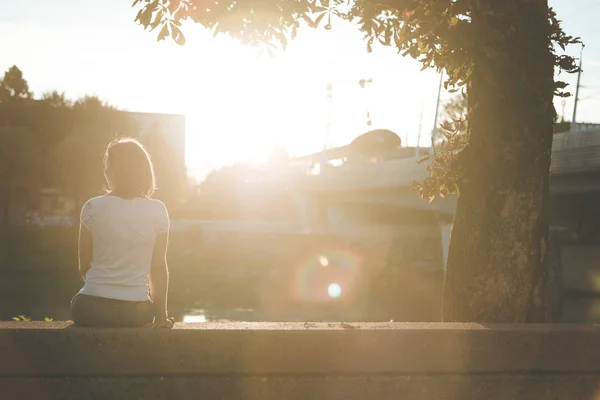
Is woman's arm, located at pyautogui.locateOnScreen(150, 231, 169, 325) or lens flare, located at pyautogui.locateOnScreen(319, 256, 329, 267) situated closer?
woman's arm, located at pyautogui.locateOnScreen(150, 231, 169, 325)

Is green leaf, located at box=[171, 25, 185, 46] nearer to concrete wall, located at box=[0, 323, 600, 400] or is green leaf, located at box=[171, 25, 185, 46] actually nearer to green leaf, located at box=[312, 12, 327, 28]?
green leaf, located at box=[312, 12, 327, 28]

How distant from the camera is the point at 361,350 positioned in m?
4.00

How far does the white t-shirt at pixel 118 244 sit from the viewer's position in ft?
14.1

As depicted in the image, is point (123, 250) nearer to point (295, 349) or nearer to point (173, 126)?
point (295, 349)

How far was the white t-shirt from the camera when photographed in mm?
4293

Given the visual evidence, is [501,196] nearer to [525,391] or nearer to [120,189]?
[525,391]

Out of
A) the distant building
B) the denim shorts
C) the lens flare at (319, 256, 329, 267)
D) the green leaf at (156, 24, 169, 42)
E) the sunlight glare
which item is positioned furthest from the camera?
the distant building

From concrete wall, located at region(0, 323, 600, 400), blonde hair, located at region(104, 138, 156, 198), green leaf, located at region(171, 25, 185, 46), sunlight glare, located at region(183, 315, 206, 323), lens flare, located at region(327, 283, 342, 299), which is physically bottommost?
lens flare, located at region(327, 283, 342, 299)

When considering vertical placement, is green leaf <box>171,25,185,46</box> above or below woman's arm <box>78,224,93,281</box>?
above

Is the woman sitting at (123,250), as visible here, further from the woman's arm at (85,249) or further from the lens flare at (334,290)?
the lens flare at (334,290)

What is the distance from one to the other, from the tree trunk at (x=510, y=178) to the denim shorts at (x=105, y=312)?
2.09 meters

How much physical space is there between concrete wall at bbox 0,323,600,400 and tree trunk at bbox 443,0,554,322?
745 mm

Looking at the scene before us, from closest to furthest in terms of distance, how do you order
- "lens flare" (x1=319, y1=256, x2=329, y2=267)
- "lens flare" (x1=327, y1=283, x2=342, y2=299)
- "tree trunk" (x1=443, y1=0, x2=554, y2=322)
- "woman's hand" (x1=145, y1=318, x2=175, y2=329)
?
"woman's hand" (x1=145, y1=318, x2=175, y2=329) → "tree trunk" (x1=443, y1=0, x2=554, y2=322) → "lens flare" (x1=327, y1=283, x2=342, y2=299) → "lens flare" (x1=319, y1=256, x2=329, y2=267)

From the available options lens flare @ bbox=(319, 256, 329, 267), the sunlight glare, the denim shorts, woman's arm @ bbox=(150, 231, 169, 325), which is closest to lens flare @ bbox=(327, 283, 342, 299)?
lens flare @ bbox=(319, 256, 329, 267)
